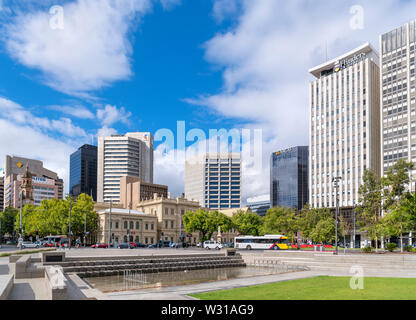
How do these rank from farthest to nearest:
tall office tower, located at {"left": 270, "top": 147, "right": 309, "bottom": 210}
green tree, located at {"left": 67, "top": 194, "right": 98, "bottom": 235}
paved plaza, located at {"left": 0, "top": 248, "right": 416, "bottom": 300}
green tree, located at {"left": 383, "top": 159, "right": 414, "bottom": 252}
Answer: tall office tower, located at {"left": 270, "top": 147, "right": 309, "bottom": 210} → green tree, located at {"left": 67, "top": 194, "right": 98, "bottom": 235} → green tree, located at {"left": 383, "top": 159, "right": 414, "bottom": 252} → paved plaza, located at {"left": 0, "top": 248, "right": 416, "bottom": 300}

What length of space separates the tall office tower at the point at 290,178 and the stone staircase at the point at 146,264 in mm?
131851

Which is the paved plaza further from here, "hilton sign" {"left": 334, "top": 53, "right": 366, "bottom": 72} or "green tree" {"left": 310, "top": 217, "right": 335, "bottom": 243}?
"hilton sign" {"left": 334, "top": 53, "right": 366, "bottom": 72}

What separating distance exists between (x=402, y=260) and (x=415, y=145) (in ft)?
248

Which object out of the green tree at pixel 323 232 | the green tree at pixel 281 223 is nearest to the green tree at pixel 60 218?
the green tree at pixel 281 223

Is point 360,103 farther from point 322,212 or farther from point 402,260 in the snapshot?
point 402,260

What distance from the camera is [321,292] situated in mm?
15922

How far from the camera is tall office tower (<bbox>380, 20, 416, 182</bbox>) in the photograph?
3659 inches

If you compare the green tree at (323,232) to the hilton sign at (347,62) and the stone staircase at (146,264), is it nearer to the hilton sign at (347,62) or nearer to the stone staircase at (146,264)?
the stone staircase at (146,264)

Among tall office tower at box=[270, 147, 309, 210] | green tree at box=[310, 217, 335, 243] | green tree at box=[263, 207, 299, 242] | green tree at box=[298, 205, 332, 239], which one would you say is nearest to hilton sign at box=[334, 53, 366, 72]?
green tree at box=[263, 207, 299, 242]

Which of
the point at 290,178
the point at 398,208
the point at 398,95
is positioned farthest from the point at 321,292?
the point at 290,178

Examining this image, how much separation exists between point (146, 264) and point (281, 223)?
45.2m

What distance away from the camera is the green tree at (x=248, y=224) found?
96.9 metres

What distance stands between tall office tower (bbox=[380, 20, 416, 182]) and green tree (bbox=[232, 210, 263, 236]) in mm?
35448

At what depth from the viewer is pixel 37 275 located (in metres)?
20.3
